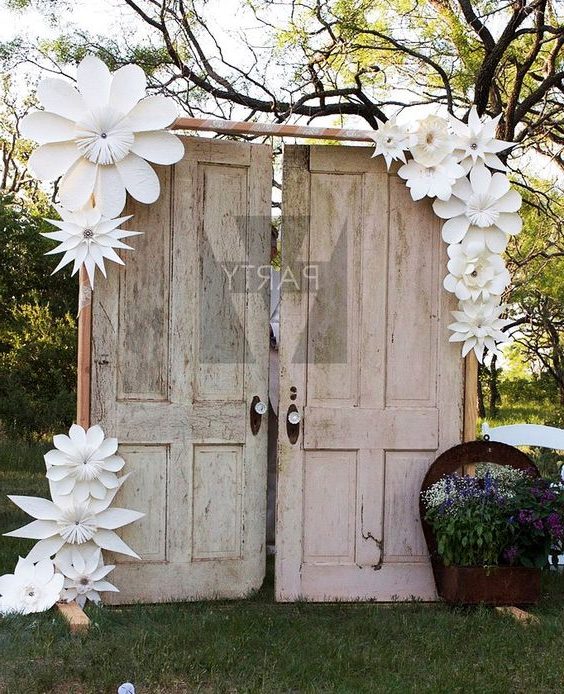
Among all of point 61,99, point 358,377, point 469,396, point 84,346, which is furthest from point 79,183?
point 469,396

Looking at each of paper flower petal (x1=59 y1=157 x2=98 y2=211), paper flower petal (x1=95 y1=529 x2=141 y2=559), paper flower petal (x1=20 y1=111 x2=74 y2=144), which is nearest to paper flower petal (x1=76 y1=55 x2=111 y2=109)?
paper flower petal (x1=20 y1=111 x2=74 y2=144)

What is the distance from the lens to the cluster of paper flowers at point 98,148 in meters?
4.30

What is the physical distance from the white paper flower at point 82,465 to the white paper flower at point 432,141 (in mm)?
2047

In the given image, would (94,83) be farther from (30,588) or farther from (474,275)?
(30,588)

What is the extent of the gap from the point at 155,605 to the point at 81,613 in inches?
19.5

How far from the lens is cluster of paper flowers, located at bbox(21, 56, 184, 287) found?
14.1ft

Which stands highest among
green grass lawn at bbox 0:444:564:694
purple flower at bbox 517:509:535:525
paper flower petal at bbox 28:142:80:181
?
paper flower petal at bbox 28:142:80:181

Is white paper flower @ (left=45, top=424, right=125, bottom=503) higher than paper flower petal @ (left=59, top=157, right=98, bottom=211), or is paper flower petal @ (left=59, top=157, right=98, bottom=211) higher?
paper flower petal @ (left=59, top=157, right=98, bottom=211)

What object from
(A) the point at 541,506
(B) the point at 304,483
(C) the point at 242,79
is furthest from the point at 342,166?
(C) the point at 242,79

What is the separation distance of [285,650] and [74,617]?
3.11 ft

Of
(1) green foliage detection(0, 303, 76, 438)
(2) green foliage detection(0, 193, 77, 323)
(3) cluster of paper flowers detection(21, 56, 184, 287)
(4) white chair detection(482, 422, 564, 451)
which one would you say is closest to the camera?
(3) cluster of paper flowers detection(21, 56, 184, 287)

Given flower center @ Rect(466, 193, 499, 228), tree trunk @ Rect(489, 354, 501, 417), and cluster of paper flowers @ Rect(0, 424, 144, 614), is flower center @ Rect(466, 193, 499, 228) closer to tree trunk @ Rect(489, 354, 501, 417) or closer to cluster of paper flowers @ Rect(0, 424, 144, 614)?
cluster of paper flowers @ Rect(0, 424, 144, 614)

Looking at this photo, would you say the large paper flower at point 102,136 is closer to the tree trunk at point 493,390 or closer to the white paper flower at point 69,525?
the white paper flower at point 69,525

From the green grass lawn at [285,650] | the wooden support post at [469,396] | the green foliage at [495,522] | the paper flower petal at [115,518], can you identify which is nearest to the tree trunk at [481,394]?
the wooden support post at [469,396]
